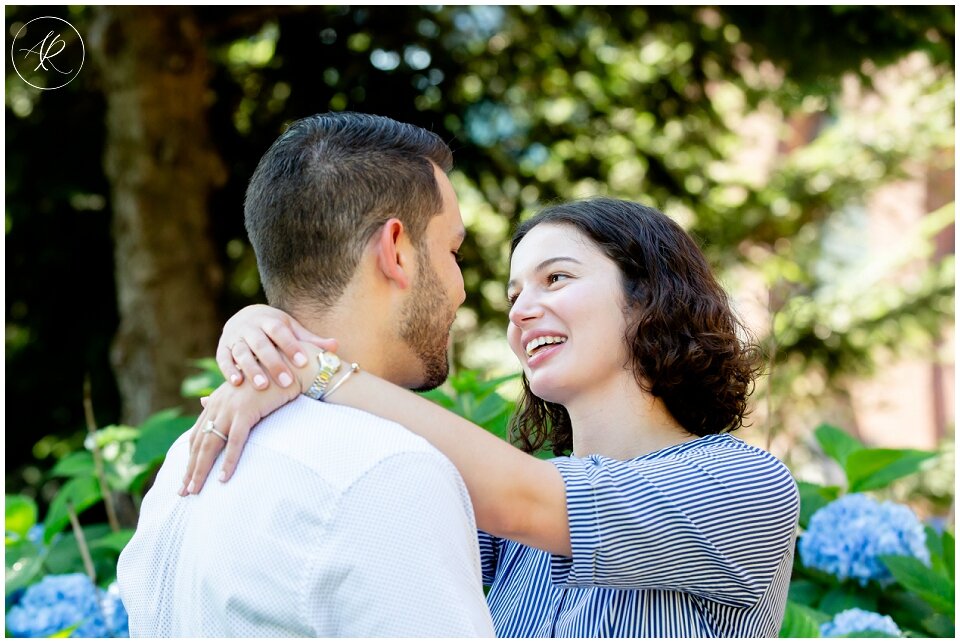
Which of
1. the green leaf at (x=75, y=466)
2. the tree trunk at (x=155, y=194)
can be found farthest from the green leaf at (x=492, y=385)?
the tree trunk at (x=155, y=194)

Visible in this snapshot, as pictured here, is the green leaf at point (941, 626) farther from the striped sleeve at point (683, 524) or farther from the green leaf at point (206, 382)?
the green leaf at point (206, 382)

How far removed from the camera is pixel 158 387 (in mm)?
6184

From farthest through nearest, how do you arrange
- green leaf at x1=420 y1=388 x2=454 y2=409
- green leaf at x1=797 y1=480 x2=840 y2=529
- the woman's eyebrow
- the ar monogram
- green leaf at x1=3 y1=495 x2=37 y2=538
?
the ar monogram, green leaf at x1=3 y1=495 x2=37 y2=538, green leaf at x1=797 y1=480 x2=840 y2=529, green leaf at x1=420 y1=388 x2=454 y2=409, the woman's eyebrow

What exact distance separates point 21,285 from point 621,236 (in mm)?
6098

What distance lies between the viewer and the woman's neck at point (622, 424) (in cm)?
215

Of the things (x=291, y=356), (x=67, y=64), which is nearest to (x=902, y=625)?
(x=291, y=356)

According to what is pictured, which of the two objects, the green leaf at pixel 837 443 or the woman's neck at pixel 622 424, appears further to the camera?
the green leaf at pixel 837 443

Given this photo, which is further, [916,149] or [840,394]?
[916,149]

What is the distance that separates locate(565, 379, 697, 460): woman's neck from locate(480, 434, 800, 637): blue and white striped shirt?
13 cm

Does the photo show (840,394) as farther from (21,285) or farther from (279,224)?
(279,224)

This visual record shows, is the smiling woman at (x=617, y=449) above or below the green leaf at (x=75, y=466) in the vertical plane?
above

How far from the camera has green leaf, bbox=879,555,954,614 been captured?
2688 mm

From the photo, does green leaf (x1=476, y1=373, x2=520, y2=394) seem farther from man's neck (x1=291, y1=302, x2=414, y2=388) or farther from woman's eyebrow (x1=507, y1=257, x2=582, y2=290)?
man's neck (x1=291, y1=302, x2=414, y2=388)

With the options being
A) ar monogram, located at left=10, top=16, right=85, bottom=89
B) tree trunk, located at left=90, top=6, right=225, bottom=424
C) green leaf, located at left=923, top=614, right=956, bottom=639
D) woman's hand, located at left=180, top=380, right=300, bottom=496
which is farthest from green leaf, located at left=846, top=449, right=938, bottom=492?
ar monogram, located at left=10, top=16, right=85, bottom=89
